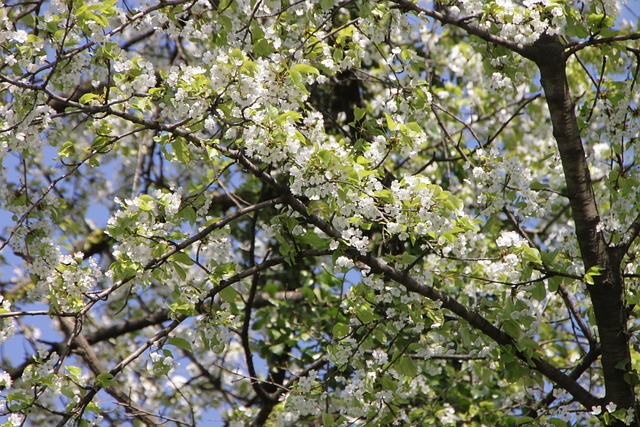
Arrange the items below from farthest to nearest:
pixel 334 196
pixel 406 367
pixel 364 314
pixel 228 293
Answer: pixel 406 367
pixel 364 314
pixel 228 293
pixel 334 196

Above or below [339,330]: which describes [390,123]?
above

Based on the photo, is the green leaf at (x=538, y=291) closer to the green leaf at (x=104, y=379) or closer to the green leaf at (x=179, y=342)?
the green leaf at (x=179, y=342)

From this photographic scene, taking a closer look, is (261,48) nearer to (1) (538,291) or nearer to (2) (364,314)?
(2) (364,314)

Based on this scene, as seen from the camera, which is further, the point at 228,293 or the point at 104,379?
the point at 228,293

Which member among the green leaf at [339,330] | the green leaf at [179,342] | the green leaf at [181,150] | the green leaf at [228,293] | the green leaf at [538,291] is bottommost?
the green leaf at [179,342]

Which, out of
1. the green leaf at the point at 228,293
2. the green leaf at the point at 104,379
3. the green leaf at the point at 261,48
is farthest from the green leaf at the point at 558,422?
the green leaf at the point at 261,48

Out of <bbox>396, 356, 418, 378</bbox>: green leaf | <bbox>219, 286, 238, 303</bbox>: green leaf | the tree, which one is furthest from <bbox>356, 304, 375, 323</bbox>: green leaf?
<bbox>219, 286, 238, 303</bbox>: green leaf

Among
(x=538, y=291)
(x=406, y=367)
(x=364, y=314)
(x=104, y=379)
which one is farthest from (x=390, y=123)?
(x=104, y=379)

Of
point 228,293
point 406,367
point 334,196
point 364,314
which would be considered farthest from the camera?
point 406,367

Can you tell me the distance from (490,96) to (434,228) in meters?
4.05

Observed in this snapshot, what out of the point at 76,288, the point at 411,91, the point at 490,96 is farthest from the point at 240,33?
the point at 490,96

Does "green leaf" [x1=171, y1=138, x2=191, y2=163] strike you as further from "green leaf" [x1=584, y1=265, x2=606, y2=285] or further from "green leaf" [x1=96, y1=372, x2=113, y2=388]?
"green leaf" [x1=584, y1=265, x2=606, y2=285]

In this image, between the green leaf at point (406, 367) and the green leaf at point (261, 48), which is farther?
the green leaf at point (406, 367)

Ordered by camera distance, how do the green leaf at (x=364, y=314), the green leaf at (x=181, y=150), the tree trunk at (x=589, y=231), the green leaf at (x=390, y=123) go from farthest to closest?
the tree trunk at (x=589, y=231), the green leaf at (x=364, y=314), the green leaf at (x=181, y=150), the green leaf at (x=390, y=123)
